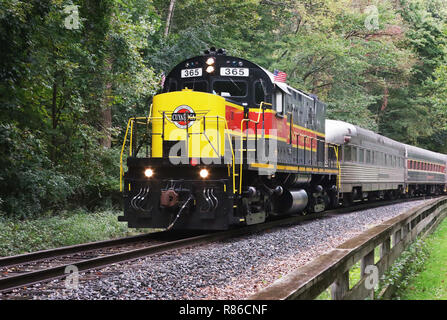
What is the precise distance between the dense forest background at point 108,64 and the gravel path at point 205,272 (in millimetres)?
5250

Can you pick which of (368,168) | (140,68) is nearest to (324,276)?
(140,68)

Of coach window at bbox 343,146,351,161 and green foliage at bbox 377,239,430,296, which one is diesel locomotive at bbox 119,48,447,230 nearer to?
green foliage at bbox 377,239,430,296

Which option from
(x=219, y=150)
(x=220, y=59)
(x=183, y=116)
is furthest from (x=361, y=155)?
(x=183, y=116)

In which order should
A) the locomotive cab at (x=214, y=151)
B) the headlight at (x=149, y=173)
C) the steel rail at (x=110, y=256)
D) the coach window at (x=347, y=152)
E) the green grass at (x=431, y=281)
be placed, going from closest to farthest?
the steel rail at (x=110, y=256) → the green grass at (x=431, y=281) → the locomotive cab at (x=214, y=151) → the headlight at (x=149, y=173) → the coach window at (x=347, y=152)

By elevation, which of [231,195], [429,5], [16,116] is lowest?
[231,195]

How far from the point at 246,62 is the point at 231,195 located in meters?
3.33

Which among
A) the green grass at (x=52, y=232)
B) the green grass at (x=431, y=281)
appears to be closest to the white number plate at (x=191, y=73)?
the green grass at (x=52, y=232)

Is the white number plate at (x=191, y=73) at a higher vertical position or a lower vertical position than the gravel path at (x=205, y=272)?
higher

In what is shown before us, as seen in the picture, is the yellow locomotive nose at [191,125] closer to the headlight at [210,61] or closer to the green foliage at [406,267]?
the headlight at [210,61]

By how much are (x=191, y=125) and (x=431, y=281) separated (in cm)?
523

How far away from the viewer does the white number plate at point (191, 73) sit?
10.8 m

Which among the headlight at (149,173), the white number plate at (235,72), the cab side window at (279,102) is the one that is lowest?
the headlight at (149,173)

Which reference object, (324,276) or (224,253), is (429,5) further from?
(324,276)

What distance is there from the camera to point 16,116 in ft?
36.1
